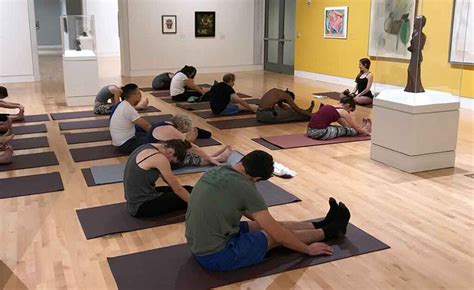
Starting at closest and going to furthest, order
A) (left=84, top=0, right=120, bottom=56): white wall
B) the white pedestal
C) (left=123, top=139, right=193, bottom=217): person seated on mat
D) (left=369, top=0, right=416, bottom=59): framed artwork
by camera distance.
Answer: (left=123, top=139, right=193, bottom=217): person seated on mat < (left=369, top=0, right=416, bottom=59): framed artwork < the white pedestal < (left=84, top=0, right=120, bottom=56): white wall

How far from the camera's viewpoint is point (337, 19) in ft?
40.7

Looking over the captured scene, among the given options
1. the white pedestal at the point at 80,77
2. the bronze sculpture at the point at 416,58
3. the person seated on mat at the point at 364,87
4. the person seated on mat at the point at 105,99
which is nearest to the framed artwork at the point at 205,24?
the white pedestal at the point at 80,77

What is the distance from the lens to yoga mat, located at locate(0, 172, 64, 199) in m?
4.93

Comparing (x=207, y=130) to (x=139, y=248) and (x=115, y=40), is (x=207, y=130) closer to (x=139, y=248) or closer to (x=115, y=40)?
(x=139, y=248)

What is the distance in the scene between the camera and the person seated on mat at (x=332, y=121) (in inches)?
267

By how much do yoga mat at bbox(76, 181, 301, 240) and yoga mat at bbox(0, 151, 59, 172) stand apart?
1.76 m

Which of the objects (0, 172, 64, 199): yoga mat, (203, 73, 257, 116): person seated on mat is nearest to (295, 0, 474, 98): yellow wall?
(203, 73, 257, 116): person seated on mat

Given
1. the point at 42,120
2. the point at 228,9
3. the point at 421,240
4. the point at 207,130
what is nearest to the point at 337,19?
the point at 228,9

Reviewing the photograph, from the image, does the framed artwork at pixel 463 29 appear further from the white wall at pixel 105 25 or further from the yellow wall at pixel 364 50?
the white wall at pixel 105 25

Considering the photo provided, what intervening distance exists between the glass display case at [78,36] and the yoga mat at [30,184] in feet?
15.4

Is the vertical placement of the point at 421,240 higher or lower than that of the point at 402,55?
lower

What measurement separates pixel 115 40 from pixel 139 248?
63.3 ft

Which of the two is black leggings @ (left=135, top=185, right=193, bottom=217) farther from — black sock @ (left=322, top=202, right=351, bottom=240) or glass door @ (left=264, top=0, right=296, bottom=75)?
glass door @ (left=264, top=0, right=296, bottom=75)

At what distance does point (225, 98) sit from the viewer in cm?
852
